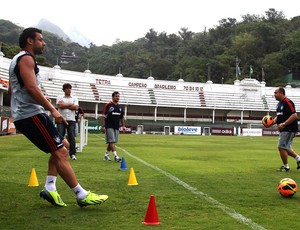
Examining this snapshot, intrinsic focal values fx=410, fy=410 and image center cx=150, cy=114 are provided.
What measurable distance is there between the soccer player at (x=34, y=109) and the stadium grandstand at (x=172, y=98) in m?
66.0

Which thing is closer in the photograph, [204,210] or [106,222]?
[106,222]

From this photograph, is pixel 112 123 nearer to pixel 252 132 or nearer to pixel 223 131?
pixel 252 132

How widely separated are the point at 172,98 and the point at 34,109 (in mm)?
72861

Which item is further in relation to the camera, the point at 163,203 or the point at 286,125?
the point at 286,125

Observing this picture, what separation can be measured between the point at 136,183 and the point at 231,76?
348 ft

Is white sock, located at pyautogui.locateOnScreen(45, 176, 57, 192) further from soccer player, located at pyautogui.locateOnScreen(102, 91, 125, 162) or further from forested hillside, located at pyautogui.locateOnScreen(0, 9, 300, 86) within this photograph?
forested hillside, located at pyautogui.locateOnScreen(0, 9, 300, 86)

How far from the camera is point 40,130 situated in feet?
16.4

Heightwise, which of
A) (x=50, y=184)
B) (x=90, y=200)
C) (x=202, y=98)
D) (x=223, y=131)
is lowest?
(x=223, y=131)

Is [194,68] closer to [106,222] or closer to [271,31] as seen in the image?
[271,31]

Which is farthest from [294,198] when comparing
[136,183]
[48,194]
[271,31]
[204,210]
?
[271,31]

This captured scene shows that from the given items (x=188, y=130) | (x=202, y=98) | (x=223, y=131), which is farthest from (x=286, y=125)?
(x=202, y=98)

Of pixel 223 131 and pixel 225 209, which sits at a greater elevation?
pixel 225 209

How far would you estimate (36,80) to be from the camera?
5.07 m

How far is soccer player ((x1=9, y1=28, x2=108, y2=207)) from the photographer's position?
16.1ft
